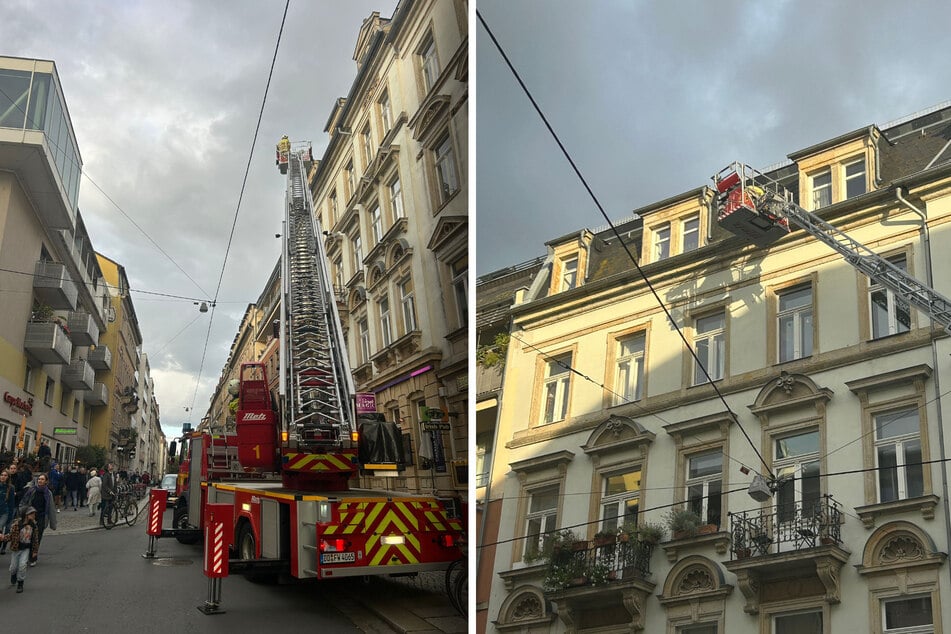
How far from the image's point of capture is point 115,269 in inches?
118

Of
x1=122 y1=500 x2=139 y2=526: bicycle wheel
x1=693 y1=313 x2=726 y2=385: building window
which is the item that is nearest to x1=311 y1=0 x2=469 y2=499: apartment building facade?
x1=693 y1=313 x2=726 y2=385: building window

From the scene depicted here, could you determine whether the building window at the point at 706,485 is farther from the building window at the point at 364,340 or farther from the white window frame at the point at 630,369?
the building window at the point at 364,340

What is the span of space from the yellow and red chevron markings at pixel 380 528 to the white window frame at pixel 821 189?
380cm

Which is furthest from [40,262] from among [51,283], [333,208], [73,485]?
[73,485]

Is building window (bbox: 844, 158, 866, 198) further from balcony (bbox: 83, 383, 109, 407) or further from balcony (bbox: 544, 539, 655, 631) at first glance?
balcony (bbox: 83, 383, 109, 407)

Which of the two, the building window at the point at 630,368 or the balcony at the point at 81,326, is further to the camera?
the balcony at the point at 81,326

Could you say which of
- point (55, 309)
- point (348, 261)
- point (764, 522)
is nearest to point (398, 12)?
point (348, 261)

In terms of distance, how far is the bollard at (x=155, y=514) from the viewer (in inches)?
263

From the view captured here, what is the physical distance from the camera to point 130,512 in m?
7.41

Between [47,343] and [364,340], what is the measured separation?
139 centimetres

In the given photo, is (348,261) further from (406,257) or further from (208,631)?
(208,631)

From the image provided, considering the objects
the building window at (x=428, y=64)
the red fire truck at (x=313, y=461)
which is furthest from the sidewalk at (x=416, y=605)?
the building window at (x=428, y=64)

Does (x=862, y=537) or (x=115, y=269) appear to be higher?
(x=115, y=269)

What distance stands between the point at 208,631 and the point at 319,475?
1.69 metres
